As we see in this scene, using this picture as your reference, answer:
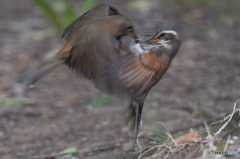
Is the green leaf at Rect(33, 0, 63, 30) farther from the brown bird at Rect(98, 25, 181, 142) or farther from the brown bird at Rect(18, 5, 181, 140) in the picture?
the brown bird at Rect(98, 25, 181, 142)

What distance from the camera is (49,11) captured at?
582 centimetres

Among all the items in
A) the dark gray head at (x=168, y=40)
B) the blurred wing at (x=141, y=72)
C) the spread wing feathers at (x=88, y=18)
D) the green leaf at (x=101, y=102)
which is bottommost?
the green leaf at (x=101, y=102)

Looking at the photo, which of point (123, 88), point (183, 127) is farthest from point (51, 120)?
point (123, 88)

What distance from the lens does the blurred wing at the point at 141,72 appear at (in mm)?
2314

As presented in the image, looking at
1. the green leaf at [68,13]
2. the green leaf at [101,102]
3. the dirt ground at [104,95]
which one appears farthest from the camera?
the green leaf at [68,13]

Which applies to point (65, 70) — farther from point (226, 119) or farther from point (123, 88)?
point (226, 119)

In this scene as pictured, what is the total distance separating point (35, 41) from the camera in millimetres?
6531

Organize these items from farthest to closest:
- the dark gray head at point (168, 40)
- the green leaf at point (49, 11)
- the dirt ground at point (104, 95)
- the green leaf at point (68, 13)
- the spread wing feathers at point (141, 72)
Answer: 1. the green leaf at point (49, 11)
2. the green leaf at point (68, 13)
3. the dirt ground at point (104, 95)
4. the dark gray head at point (168, 40)
5. the spread wing feathers at point (141, 72)

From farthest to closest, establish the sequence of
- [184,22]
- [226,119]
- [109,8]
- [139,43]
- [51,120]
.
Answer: [184,22] < [51,120] < [109,8] < [139,43] < [226,119]

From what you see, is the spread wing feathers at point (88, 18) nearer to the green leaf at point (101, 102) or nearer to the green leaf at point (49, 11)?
the green leaf at point (101, 102)

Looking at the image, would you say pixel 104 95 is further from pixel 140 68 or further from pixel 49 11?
pixel 140 68

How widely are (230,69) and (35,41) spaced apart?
145 inches

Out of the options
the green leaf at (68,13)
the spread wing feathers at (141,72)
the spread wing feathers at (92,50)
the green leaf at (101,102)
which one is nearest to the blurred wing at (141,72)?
the spread wing feathers at (141,72)

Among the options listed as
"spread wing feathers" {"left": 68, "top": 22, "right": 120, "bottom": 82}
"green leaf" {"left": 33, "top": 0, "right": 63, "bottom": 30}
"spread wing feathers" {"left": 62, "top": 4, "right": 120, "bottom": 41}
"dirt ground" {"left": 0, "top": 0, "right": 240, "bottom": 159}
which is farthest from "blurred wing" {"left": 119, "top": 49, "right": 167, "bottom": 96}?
"green leaf" {"left": 33, "top": 0, "right": 63, "bottom": 30}
